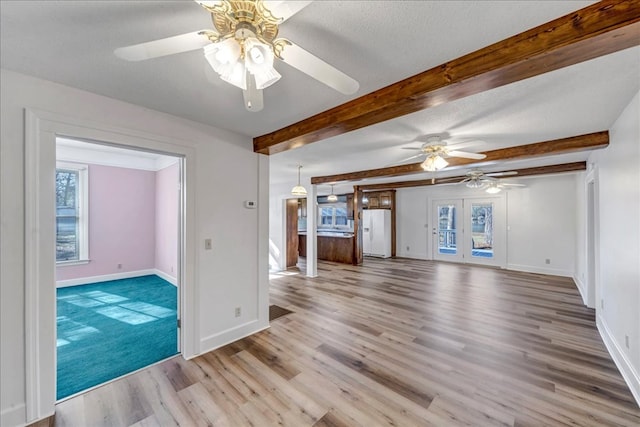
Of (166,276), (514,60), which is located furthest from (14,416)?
(166,276)

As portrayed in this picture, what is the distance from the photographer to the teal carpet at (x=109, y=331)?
2336 mm

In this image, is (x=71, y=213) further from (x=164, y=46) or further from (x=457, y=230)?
(x=457, y=230)

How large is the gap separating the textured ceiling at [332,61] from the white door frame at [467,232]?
177 inches

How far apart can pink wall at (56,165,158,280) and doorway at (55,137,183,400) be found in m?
0.02

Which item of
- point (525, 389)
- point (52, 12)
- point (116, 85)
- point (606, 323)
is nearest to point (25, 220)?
point (116, 85)

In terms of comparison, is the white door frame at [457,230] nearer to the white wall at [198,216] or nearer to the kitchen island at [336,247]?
the kitchen island at [336,247]

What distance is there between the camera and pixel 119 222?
5523 mm

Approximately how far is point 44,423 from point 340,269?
18.4 ft

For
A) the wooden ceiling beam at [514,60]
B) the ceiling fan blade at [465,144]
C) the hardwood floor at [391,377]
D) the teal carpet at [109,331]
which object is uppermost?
the ceiling fan blade at [465,144]

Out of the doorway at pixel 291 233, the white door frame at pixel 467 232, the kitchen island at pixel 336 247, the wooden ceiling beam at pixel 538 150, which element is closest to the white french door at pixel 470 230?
the white door frame at pixel 467 232

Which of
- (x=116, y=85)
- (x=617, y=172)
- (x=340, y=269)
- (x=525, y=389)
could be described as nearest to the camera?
(x=116, y=85)

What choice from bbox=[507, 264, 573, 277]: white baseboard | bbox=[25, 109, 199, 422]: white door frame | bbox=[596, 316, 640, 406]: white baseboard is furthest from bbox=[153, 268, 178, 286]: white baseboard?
bbox=[507, 264, 573, 277]: white baseboard

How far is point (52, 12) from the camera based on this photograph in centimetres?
120

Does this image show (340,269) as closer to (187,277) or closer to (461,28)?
(187,277)
